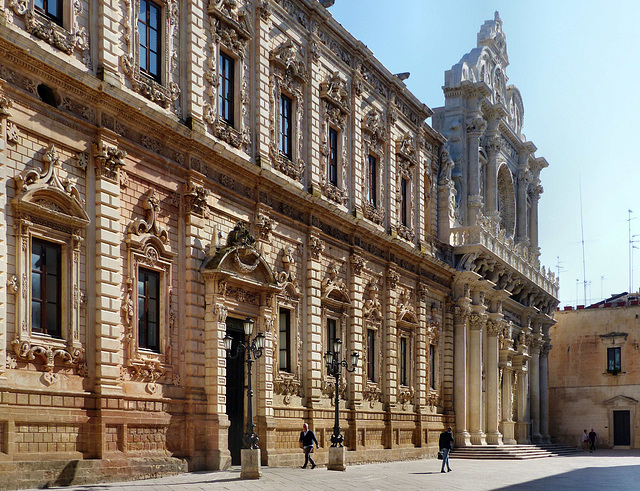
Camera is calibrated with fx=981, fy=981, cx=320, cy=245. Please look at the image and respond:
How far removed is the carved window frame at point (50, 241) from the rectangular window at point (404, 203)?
18.8m

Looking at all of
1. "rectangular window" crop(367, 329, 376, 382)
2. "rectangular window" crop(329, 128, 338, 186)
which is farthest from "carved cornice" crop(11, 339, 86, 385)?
"rectangular window" crop(367, 329, 376, 382)

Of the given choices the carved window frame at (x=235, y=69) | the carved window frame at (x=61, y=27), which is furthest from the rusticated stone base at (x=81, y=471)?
the carved window frame at (x=235, y=69)

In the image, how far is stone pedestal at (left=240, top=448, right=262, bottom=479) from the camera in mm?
20312

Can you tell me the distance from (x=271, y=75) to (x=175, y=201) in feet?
20.0

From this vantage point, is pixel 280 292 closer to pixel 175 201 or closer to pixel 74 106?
pixel 175 201

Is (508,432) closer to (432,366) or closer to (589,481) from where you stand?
(432,366)

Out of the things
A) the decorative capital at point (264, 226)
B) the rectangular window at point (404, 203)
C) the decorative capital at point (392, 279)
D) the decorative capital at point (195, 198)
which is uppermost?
the rectangular window at point (404, 203)

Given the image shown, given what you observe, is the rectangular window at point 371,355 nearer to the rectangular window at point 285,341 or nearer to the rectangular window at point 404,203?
the rectangular window at point 404,203

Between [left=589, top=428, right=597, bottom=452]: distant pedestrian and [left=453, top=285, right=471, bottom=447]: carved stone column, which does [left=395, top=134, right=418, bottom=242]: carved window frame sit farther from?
[left=589, top=428, right=597, bottom=452]: distant pedestrian

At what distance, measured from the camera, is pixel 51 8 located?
59.0ft

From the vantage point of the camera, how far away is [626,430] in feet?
180

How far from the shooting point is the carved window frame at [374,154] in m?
32.0

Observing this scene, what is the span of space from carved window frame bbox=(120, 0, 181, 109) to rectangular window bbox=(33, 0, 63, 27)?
1884 mm

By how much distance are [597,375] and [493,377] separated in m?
17.1
